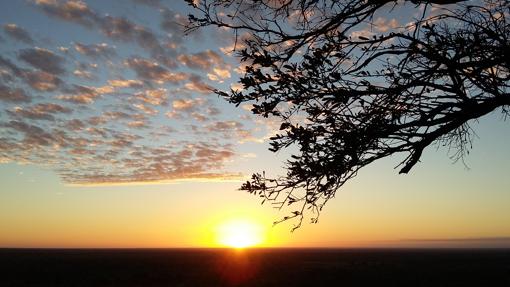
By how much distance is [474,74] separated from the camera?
4973 millimetres

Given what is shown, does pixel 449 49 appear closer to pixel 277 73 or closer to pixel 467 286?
pixel 277 73

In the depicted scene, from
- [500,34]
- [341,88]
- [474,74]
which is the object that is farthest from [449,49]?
[341,88]

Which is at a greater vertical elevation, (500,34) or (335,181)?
(500,34)

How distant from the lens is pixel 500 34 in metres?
5.38

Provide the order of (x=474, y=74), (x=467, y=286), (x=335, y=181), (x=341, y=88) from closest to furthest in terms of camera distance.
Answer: (x=474, y=74) < (x=341, y=88) < (x=335, y=181) < (x=467, y=286)

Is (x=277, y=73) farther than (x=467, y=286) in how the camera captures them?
No

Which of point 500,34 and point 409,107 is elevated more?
point 500,34

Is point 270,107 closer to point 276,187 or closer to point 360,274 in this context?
point 276,187

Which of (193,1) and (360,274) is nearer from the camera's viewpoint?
(193,1)

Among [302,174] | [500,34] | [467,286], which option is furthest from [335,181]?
[467,286]

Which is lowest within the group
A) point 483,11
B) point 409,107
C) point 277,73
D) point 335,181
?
point 335,181

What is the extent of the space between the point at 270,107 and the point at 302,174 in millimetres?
871

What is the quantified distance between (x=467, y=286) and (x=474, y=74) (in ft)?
127

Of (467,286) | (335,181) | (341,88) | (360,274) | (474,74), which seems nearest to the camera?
(474,74)
